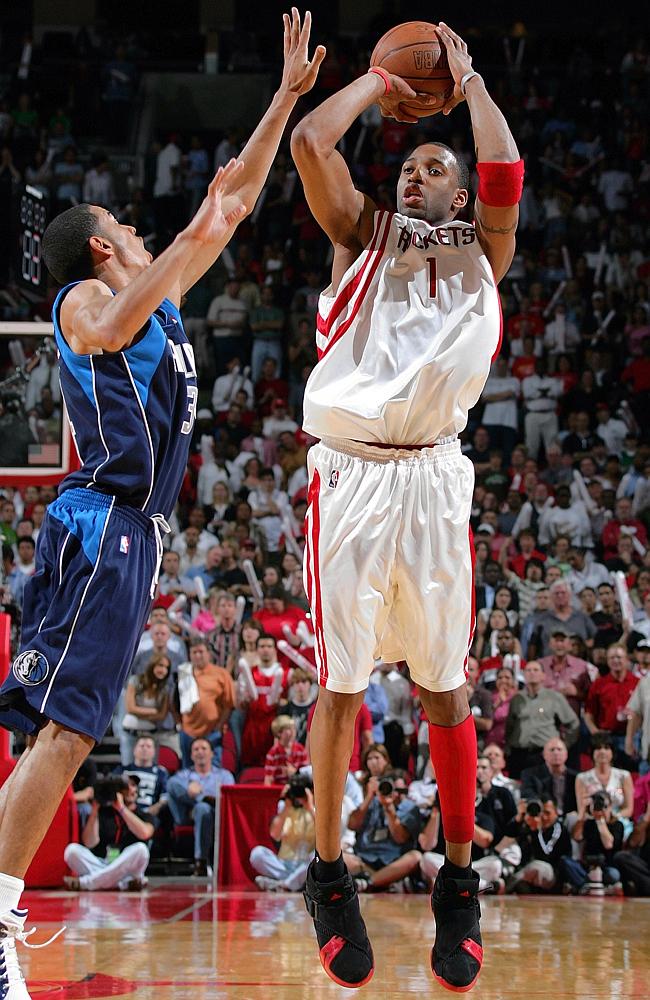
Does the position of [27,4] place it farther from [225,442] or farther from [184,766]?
[184,766]

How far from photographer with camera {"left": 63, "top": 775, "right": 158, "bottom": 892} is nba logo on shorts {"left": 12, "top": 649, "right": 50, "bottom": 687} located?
569 cm

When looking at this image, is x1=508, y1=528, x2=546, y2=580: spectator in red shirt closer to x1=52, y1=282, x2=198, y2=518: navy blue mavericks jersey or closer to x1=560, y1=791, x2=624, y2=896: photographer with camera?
x1=560, y1=791, x2=624, y2=896: photographer with camera

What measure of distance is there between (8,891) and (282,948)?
298 centimetres

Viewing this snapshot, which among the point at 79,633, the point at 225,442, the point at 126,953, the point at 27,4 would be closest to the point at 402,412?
the point at 79,633

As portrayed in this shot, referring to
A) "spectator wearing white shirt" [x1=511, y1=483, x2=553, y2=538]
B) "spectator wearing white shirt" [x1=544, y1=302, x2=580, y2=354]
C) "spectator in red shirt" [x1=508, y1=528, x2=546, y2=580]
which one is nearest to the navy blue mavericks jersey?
"spectator in red shirt" [x1=508, y1=528, x2=546, y2=580]

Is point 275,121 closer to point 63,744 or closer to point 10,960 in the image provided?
point 63,744

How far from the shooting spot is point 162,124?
20.0m

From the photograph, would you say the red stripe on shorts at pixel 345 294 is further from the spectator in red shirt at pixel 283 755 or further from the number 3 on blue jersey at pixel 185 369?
the spectator in red shirt at pixel 283 755

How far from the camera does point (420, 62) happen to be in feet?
13.9

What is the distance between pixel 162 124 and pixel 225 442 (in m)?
8.28

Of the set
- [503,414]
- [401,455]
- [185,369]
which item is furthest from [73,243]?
[503,414]

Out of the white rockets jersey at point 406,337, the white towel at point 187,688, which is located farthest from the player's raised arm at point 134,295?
the white towel at point 187,688

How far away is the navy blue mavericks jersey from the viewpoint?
4.00 metres

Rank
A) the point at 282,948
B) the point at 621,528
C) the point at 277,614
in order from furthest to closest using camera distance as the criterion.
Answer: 1. the point at 621,528
2. the point at 277,614
3. the point at 282,948
